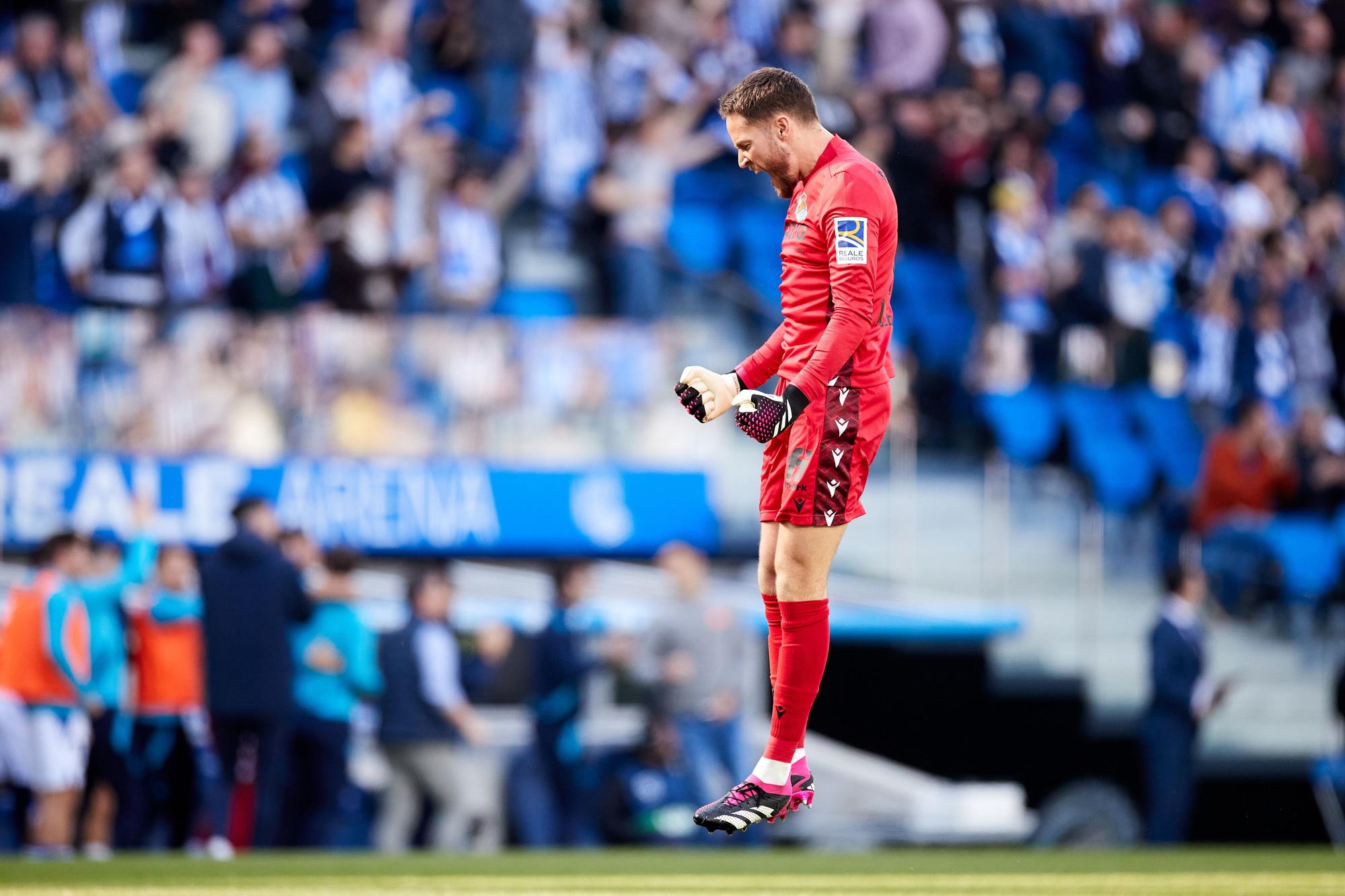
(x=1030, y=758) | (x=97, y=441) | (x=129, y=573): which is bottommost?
(x=1030, y=758)

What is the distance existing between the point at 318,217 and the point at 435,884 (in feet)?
→ 19.8

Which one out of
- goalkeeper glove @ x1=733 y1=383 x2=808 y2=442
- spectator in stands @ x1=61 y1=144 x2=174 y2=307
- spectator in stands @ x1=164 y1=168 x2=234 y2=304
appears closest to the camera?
goalkeeper glove @ x1=733 y1=383 x2=808 y2=442

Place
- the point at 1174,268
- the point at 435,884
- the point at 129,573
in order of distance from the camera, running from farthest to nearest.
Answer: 1. the point at 1174,268
2. the point at 129,573
3. the point at 435,884

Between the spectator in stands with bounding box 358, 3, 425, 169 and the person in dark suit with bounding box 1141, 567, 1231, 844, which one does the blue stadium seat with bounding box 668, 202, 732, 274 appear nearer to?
the spectator in stands with bounding box 358, 3, 425, 169

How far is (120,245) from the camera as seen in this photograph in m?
11.7

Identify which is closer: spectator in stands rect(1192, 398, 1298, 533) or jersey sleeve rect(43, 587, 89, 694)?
jersey sleeve rect(43, 587, 89, 694)

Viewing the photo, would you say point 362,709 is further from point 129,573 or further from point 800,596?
point 800,596

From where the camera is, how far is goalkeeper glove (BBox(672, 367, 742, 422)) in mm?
5234

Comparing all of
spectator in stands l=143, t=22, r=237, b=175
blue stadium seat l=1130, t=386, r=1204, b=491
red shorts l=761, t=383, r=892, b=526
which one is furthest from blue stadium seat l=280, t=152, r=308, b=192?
red shorts l=761, t=383, r=892, b=526

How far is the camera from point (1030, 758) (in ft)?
40.8

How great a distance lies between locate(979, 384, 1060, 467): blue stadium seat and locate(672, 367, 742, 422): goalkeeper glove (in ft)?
25.0

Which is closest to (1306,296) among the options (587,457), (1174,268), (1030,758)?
(1174,268)

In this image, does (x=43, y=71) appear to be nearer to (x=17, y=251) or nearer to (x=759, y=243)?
(x=17, y=251)

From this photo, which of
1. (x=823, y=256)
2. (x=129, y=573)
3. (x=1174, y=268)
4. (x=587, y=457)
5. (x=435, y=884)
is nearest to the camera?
(x=823, y=256)
